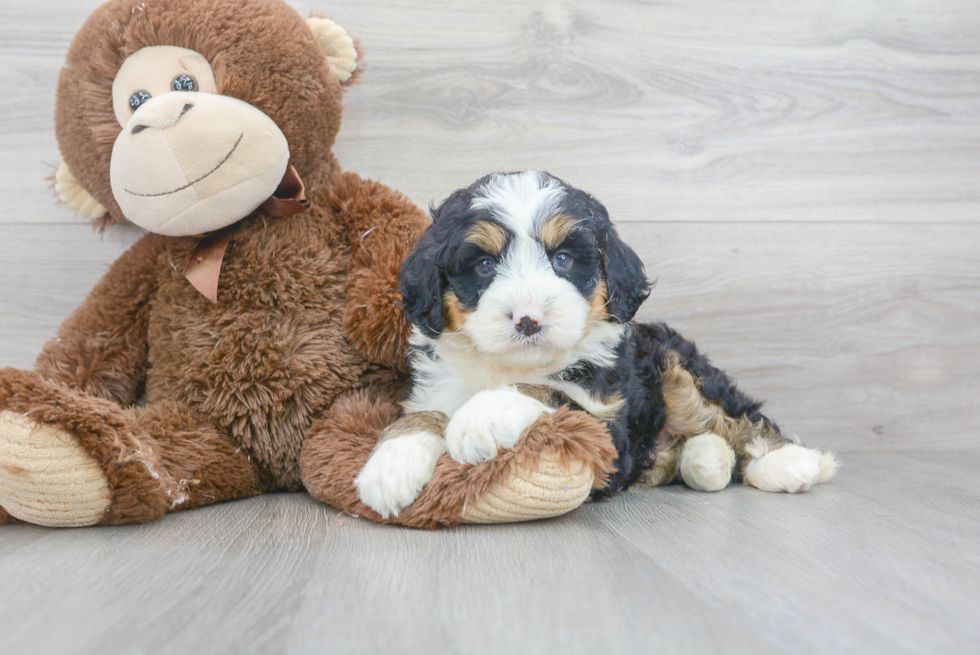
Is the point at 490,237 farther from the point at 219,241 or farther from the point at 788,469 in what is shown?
the point at 788,469

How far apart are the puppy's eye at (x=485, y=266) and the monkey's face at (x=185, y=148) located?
652mm

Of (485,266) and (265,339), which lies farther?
(265,339)

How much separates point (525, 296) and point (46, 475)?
40.1 inches

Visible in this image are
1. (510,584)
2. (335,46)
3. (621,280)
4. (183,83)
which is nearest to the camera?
(510,584)

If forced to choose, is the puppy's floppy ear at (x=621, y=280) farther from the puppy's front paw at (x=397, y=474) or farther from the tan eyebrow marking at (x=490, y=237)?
the puppy's front paw at (x=397, y=474)

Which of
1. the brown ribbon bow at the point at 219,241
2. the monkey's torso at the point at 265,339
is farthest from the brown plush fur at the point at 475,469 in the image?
the brown ribbon bow at the point at 219,241

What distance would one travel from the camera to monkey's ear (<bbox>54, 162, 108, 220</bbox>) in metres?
2.21

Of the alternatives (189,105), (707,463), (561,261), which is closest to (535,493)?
(561,261)

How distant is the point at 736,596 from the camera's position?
1.18 meters

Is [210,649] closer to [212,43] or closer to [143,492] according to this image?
[143,492]

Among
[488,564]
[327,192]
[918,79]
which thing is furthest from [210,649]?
[918,79]

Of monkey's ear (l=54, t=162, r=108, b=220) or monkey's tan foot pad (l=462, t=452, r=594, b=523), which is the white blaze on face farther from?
monkey's ear (l=54, t=162, r=108, b=220)

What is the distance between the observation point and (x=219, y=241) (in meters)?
2.01

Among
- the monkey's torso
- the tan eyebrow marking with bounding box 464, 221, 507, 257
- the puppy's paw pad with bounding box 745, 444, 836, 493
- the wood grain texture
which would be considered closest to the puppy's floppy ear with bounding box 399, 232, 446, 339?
the tan eyebrow marking with bounding box 464, 221, 507, 257
